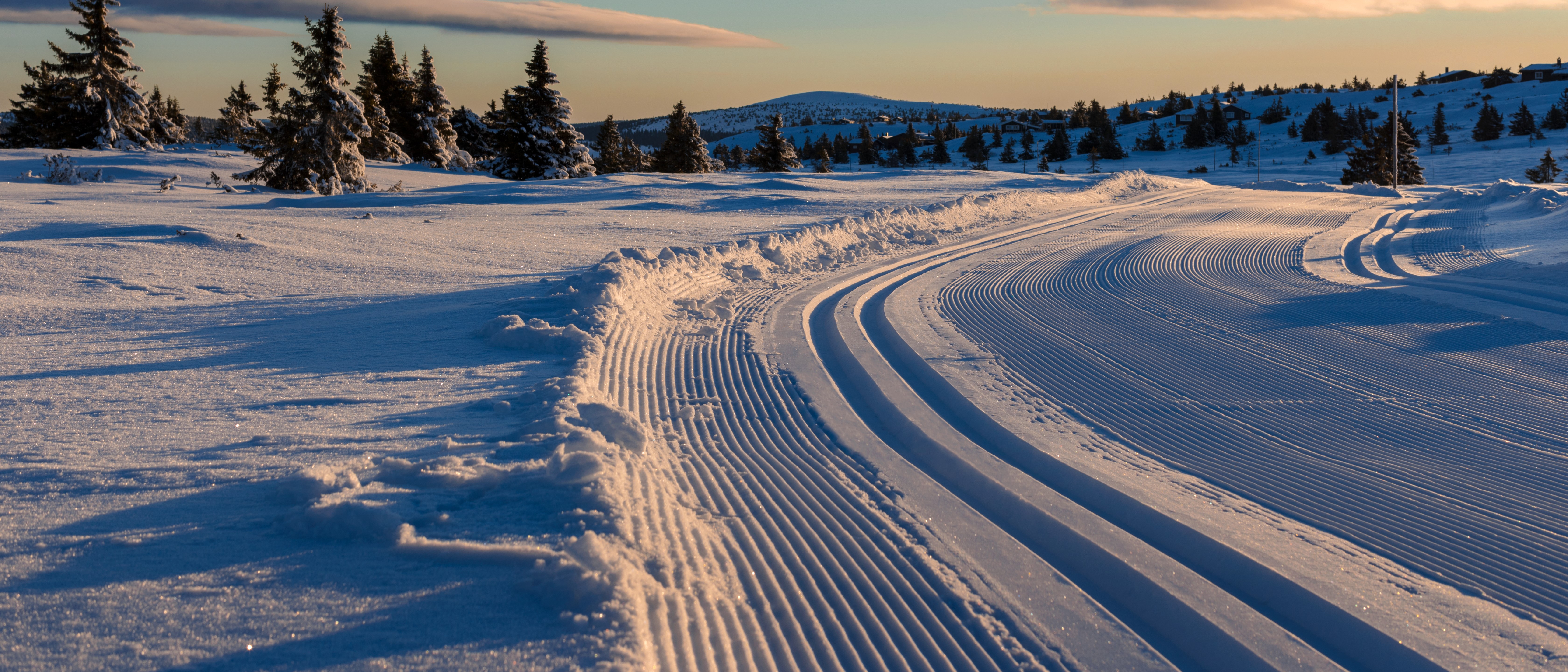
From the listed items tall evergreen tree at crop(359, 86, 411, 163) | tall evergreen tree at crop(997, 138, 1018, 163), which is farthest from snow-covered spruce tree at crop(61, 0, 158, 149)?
tall evergreen tree at crop(997, 138, 1018, 163)

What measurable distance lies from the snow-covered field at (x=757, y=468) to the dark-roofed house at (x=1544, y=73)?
392ft

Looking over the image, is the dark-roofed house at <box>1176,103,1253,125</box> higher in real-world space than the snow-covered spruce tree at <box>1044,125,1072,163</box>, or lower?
higher

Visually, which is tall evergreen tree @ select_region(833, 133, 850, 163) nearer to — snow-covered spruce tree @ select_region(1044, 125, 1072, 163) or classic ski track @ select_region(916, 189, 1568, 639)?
snow-covered spruce tree @ select_region(1044, 125, 1072, 163)

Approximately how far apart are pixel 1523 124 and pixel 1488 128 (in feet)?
7.98

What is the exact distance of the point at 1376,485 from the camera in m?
4.86

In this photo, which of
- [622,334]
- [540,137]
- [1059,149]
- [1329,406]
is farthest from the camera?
[1059,149]

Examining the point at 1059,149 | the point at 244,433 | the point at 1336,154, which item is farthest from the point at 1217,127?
the point at 244,433

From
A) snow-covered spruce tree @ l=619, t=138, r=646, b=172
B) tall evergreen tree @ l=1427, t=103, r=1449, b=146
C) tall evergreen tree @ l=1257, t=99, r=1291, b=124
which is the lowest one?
snow-covered spruce tree @ l=619, t=138, r=646, b=172

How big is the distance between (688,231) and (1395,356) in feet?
39.8

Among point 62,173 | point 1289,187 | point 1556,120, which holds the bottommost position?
point 1289,187

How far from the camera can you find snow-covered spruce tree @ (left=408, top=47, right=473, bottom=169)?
4488 centimetres

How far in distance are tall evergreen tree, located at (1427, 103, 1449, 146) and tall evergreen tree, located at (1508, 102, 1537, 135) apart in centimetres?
440

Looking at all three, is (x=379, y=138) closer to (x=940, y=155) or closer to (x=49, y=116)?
(x=49, y=116)

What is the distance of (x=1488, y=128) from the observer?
235ft
